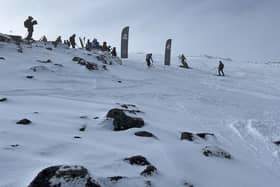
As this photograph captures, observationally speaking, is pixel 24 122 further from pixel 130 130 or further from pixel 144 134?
pixel 144 134

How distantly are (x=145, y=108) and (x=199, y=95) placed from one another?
5193 mm

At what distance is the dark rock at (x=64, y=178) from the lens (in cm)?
471

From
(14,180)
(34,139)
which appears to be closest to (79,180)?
(14,180)

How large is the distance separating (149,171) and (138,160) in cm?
43

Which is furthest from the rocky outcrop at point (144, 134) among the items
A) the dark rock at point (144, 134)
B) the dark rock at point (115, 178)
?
the dark rock at point (115, 178)

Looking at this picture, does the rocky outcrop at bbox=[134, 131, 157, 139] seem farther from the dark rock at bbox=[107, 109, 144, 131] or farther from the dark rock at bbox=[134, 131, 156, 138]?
the dark rock at bbox=[107, 109, 144, 131]

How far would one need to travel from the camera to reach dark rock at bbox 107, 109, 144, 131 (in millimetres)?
8664

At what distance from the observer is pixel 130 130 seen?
8523mm

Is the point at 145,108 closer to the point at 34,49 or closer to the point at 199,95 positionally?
the point at 199,95

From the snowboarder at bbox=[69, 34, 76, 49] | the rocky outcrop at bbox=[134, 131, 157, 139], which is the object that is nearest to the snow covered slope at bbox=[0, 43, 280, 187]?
the rocky outcrop at bbox=[134, 131, 157, 139]

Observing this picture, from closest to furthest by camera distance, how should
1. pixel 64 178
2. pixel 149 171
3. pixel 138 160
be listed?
pixel 64 178
pixel 149 171
pixel 138 160

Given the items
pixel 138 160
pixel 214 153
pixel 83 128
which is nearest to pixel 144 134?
pixel 83 128

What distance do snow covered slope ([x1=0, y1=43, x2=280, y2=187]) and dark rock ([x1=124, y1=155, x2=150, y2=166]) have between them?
16 centimetres

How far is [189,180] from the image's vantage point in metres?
6.25
